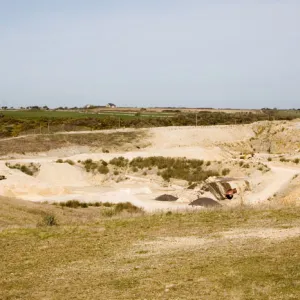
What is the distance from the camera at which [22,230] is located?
20.4 metres

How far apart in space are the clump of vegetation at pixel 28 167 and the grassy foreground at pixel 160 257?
92.3 feet

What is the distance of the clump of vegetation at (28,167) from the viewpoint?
48.8 m

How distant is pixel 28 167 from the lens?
163ft

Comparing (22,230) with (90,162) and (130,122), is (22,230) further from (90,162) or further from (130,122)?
(130,122)

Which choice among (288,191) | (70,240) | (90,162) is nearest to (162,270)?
(70,240)

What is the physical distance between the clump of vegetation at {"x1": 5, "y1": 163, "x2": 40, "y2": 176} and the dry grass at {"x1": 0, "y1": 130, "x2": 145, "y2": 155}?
10591 mm

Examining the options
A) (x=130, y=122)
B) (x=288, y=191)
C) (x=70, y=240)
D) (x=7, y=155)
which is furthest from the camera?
(x=130, y=122)

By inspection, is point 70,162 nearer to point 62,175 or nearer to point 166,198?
point 62,175

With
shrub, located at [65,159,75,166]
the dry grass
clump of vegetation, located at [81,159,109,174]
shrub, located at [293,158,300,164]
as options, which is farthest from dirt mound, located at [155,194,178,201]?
the dry grass

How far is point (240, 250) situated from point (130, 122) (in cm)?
8161

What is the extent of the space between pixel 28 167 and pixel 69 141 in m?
18.0

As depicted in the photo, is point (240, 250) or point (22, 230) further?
point (22, 230)

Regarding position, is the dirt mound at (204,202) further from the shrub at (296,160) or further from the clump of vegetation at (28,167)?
the clump of vegetation at (28,167)

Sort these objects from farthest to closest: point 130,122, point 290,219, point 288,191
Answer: point 130,122
point 288,191
point 290,219
